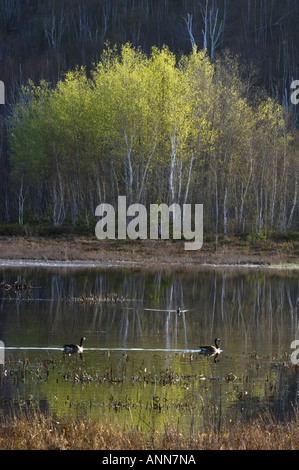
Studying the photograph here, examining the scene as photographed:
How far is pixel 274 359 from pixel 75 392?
18.4 feet

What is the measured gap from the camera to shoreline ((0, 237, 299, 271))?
1568 inches

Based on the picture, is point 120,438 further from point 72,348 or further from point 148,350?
point 148,350

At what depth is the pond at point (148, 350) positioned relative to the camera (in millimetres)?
13492

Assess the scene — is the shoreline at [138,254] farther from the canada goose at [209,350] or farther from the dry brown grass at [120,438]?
the dry brown grass at [120,438]

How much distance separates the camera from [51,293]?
92.8 feet

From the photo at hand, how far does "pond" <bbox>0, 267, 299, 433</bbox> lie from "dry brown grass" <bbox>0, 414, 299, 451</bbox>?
949 millimetres

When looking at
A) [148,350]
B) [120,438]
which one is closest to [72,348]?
[148,350]

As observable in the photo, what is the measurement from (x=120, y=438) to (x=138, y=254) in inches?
1294

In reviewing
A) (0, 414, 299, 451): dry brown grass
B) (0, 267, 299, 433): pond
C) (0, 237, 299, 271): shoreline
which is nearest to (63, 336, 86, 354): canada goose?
(0, 267, 299, 433): pond

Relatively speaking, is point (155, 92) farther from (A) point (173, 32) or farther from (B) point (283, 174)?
(A) point (173, 32)

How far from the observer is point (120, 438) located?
1018 cm

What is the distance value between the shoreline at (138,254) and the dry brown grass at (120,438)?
90.3 feet

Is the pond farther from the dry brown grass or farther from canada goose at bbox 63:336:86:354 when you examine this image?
the dry brown grass

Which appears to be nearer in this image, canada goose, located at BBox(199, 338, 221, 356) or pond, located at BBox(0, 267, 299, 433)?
pond, located at BBox(0, 267, 299, 433)
